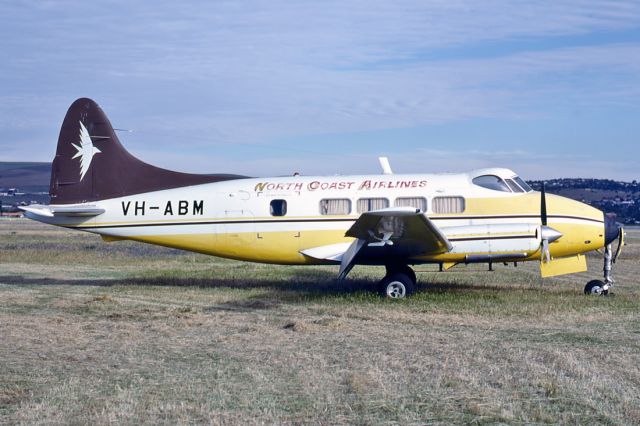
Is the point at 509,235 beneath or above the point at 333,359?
above

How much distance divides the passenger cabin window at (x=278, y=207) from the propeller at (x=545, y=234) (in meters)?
6.00

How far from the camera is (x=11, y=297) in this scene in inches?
691

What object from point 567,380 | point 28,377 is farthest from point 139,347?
point 567,380

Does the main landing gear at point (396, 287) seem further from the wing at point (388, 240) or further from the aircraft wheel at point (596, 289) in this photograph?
the aircraft wheel at point (596, 289)

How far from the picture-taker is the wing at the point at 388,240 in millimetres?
15928

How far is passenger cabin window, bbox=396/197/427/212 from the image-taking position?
17.9 m

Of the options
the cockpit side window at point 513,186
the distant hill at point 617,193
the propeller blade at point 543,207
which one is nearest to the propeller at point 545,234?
the propeller blade at point 543,207

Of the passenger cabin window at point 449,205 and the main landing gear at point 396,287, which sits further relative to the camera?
the passenger cabin window at point 449,205

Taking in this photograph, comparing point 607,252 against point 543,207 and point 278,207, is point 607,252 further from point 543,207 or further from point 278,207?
point 278,207

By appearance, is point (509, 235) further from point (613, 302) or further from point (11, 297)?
point (11, 297)

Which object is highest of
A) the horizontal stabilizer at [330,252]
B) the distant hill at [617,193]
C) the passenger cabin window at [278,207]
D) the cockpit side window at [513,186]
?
the distant hill at [617,193]

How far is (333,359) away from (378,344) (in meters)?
1.43

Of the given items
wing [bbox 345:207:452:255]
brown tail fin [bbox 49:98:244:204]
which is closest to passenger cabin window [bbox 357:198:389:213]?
wing [bbox 345:207:452:255]

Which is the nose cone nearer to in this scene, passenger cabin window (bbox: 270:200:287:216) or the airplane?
the airplane
